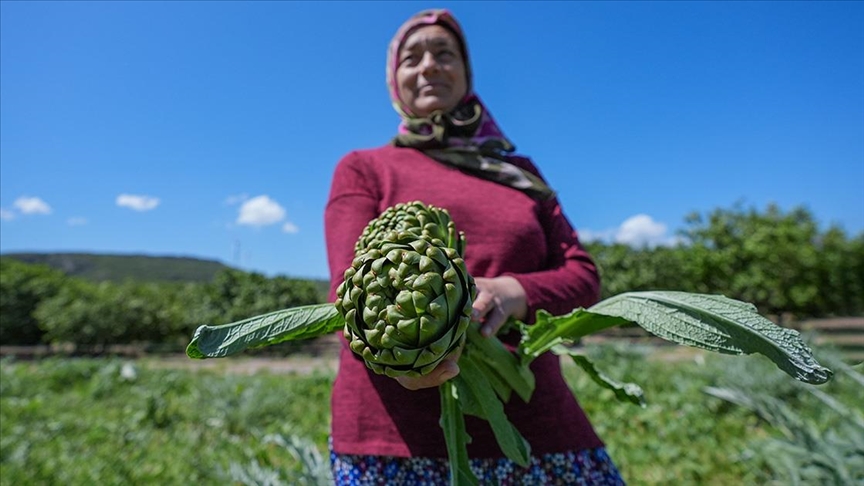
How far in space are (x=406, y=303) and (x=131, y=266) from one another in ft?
242

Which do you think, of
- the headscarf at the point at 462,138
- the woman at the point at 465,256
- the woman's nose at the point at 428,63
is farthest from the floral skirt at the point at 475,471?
the woman's nose at the point at 428,63

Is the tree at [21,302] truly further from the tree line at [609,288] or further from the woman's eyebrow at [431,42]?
the woman's eyebrow at [431,42]

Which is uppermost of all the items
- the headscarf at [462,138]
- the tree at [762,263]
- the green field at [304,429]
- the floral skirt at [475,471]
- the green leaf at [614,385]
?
the tree at [762,263]

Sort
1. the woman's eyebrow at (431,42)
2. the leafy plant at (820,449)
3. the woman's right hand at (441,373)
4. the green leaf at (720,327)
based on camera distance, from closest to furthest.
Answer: the green leaf at (720,327) < the woman's right hand at (441,373) < the woman's eyebrow at (431,42) < the leafy plant at (820,449)

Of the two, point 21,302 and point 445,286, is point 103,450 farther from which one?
point 21,302

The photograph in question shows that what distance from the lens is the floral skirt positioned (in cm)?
130

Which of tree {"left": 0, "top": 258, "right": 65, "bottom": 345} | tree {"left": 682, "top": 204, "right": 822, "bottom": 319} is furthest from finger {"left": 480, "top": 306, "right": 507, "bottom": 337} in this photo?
tree {"left": 0, "top": 258, "right": 65, "bottom": 345}

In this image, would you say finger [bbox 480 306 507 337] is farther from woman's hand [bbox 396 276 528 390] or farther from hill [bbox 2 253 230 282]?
hill [bbox 2 253 230 282]

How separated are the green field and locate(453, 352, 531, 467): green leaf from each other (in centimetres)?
95

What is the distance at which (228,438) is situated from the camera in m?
3.90

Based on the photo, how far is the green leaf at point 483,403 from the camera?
1.06 m

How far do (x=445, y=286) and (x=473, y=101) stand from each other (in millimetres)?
1172

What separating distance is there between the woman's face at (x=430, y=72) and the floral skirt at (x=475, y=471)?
3.34 ft

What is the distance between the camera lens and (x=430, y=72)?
1.67 meters
